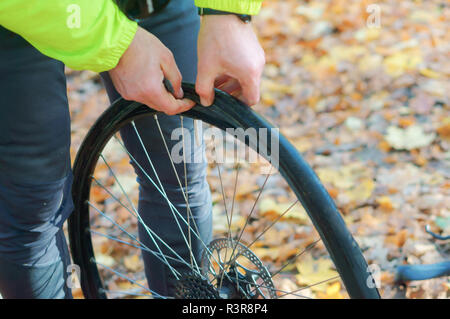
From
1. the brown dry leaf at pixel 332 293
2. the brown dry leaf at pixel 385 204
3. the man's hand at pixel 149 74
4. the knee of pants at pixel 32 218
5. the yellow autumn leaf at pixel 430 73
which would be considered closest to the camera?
the man's hand at pixel 149 74

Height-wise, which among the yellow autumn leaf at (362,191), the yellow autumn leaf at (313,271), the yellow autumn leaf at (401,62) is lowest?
the yellow autumn leaf at (313,271)

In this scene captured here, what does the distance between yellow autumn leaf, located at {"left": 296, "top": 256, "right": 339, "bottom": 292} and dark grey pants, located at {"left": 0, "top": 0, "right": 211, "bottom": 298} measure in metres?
0.50

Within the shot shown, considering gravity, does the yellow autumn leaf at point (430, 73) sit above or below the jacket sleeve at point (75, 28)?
below

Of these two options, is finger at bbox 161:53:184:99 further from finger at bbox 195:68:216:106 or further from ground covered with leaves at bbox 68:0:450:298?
ground covered with leaves at bbox 68:0:450:298

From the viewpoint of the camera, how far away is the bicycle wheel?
103 centimetres

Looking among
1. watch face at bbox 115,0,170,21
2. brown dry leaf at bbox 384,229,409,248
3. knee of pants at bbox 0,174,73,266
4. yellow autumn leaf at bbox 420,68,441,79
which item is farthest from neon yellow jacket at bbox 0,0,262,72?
yellow autumn leaf at bbox 420,68,441,79

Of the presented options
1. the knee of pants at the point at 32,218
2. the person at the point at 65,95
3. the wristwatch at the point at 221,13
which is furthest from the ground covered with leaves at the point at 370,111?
the wristwatch at the point at 221,13

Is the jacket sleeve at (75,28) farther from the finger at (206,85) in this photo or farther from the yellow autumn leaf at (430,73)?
the yellow autumn leaf at (430,73)

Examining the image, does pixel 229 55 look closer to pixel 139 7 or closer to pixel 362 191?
pixel 139 7

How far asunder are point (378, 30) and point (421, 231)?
1.82m

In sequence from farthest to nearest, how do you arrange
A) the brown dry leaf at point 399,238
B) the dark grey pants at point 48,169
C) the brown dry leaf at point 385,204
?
the brown dry leaf at point 385,204, the brown dry leaf at point 399,238, the dark grey pants at point 48,169

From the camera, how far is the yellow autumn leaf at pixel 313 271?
195cm
